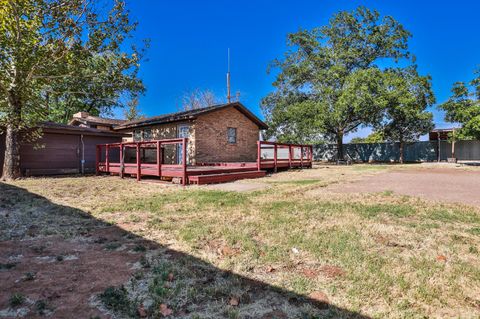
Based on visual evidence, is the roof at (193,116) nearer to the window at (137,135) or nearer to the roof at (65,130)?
the window at (137,135)

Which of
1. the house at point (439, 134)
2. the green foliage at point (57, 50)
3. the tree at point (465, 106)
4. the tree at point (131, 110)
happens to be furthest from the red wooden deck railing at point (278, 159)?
the tree at point (131, 110)

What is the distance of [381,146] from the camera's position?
29172 mm

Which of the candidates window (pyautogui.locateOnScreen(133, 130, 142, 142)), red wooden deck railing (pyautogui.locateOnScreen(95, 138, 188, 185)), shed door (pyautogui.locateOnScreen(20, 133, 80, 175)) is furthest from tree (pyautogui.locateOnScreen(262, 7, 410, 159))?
shed door (pyautogui.locateOnScreen(20, 133, 80, 175))

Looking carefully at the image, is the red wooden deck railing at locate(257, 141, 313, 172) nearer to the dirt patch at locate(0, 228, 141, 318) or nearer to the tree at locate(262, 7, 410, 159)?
the tree at locate(262, 7, 410, 159)

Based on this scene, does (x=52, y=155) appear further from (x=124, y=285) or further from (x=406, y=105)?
(x=406, y=105)

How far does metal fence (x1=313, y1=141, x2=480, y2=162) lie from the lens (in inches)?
1045

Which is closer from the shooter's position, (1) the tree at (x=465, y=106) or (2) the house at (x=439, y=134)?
(1) the tree at (x=465, y=106)

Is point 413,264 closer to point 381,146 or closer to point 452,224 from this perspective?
point 452,224

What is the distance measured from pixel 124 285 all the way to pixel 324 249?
6.72ft

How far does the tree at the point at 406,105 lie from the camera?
2242cm

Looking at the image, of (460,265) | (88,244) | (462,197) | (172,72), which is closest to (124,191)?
(88,244)

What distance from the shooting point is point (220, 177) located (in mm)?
9797

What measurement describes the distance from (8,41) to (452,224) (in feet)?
41.6

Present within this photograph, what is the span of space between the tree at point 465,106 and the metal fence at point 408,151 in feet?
21.7
